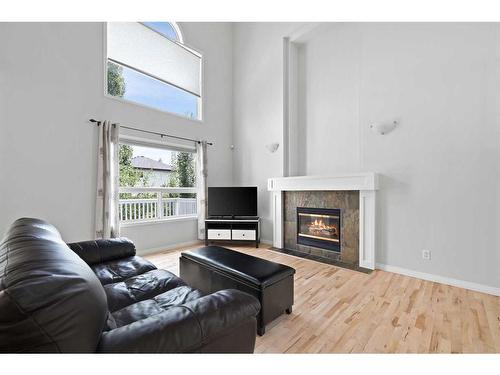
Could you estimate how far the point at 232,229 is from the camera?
4.30 meters

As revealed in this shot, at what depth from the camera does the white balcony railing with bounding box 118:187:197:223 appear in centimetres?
382

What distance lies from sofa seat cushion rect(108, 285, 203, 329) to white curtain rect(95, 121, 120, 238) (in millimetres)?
2231

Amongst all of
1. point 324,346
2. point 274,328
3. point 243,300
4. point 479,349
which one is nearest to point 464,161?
point 479,349

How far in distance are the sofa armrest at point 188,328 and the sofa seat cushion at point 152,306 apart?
37cm

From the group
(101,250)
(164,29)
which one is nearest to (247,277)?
(101,250)

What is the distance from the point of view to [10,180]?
2713mm

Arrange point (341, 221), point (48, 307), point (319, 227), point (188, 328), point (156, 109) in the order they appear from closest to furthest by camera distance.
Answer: point (48, 307) < point (188, 328) < point (341, 221) < point (319, 227) < point (156, 109)

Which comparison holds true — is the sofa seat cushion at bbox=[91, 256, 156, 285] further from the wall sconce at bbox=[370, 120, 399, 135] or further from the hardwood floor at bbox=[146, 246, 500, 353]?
the wall sconce at bbox=[370, 120, 399, 135]

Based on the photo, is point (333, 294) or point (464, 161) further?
point (464, 161)

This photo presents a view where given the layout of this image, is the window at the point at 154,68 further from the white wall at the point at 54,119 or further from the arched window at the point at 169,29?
the white wall at the point at 54,119

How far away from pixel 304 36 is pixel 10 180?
472 centimetres

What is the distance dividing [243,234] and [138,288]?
270cm

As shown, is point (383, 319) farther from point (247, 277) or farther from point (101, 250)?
point (101, 250)
